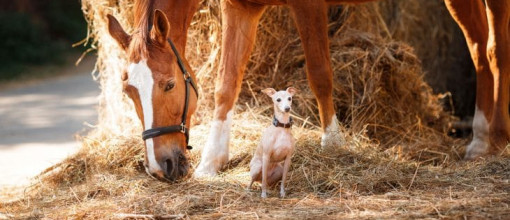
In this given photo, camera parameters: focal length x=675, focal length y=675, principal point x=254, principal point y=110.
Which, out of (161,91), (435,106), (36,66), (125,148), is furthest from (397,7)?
(36,66)

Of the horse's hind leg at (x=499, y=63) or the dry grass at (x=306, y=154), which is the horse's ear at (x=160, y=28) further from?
the horse's hind leg at (x=499, y=63)

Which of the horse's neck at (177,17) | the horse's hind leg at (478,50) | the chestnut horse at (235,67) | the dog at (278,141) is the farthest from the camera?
the horse's hind leg at (478,50)

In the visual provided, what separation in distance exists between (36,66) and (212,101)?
10.4 m

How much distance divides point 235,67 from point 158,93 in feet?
3.17

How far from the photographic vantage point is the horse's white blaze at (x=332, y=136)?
454 cm

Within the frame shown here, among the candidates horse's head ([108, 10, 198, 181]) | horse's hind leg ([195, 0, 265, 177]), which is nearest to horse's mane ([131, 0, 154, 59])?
horse's head ([108, 10, 198, 181])

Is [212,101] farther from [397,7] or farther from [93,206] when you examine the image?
[397,7]

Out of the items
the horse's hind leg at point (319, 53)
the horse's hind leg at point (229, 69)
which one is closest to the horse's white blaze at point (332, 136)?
the horse's hind leg at point (319, 53)

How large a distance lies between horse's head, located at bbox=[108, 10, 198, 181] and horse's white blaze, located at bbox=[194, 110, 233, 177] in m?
0.52

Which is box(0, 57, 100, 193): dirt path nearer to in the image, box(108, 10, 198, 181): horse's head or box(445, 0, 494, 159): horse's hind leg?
box(108, 10, 198, 181): horse's head

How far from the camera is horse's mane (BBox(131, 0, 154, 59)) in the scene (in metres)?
3.87

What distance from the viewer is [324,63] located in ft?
15.0

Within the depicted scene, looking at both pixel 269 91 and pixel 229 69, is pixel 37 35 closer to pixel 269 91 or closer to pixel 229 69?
pixel 229 69

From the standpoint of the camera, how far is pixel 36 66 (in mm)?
15039
